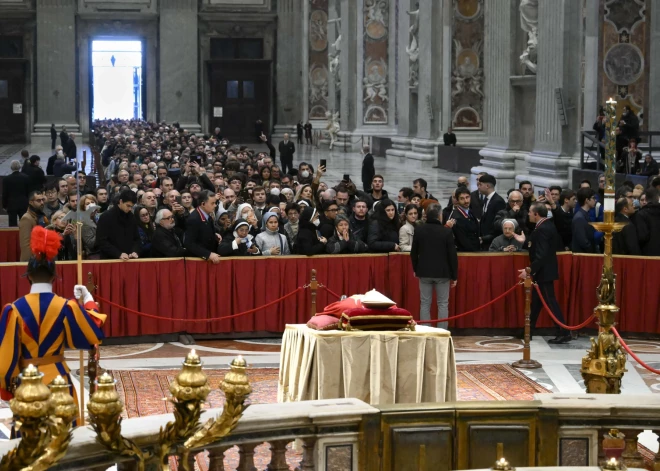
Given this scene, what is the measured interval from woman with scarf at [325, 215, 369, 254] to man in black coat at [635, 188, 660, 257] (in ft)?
10.5

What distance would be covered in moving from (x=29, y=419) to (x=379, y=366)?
4.52 m

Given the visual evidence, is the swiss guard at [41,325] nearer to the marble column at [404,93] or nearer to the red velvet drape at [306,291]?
the red velvet drape at [306,291]

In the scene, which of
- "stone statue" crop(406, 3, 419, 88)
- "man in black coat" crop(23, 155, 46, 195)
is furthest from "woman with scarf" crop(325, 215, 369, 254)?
"stone statue" crop(406, 3, 419, 88)

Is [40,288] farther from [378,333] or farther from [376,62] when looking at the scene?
[376,62]

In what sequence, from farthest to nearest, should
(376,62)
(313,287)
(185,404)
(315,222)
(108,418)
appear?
(376,62), (315,222), (313,287), (185,404), (108,418)

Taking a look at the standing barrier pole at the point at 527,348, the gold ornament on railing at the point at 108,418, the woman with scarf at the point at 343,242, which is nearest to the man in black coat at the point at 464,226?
the woman with scarf at the point at 343,242

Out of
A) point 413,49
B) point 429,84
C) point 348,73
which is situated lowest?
point 429,84

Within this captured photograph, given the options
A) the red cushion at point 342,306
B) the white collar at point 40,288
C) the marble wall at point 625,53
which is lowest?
the red cushion at point 342,306

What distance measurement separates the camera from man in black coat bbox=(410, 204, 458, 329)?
13.3 metres

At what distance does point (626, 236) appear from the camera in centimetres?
1446

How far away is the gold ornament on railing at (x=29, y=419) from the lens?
482 centimetres

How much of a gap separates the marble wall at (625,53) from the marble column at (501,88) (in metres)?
3.14

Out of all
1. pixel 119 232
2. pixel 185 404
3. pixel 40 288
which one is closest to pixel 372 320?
pixel 40 288

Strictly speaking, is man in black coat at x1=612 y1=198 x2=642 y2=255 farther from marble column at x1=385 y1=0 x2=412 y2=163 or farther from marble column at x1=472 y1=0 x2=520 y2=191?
marble column at x1=385 y1=0 x2=412 y2=163
